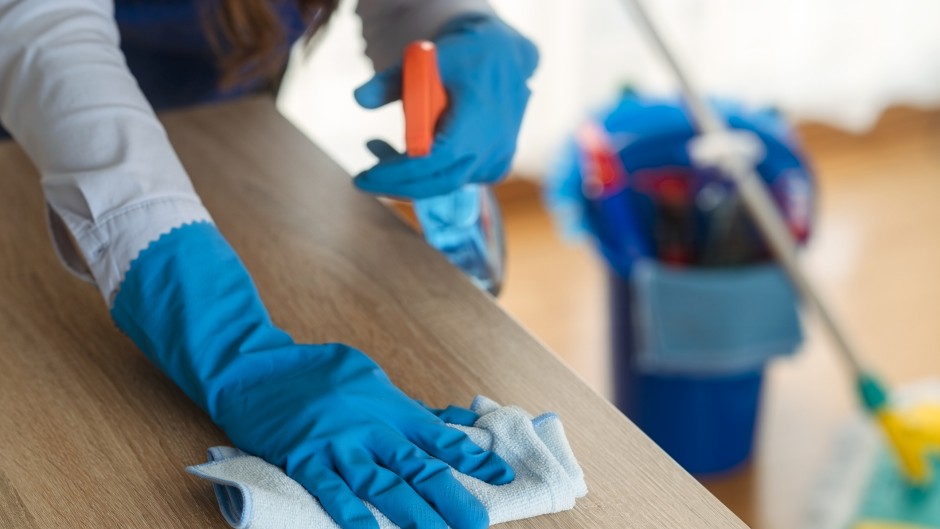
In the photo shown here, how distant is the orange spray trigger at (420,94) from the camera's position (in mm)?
889

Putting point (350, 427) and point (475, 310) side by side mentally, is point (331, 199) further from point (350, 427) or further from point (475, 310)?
point (350, 427)

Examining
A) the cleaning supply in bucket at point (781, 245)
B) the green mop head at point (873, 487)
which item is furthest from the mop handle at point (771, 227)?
the green mop head at point (873, 487)

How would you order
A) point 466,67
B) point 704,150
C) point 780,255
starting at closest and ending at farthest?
point 466,67
point 780,255
point 704,150

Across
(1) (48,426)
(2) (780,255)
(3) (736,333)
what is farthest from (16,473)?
(3) (736,333)

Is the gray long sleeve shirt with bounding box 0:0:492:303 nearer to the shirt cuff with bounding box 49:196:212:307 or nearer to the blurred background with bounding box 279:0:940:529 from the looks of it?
the shirt cuff with bounding box 49:196:212:307

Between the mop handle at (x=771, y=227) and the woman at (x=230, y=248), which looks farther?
the mop handle at (x=771, y=227)

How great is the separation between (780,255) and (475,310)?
0.76m

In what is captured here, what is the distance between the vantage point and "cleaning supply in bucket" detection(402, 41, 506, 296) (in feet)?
2.95

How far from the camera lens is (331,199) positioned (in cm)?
110

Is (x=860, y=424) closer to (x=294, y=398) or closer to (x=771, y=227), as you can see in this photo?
(x=771, y=227)

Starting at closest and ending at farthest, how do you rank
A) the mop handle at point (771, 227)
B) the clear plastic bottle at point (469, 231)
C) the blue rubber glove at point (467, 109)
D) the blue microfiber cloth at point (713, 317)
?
the blue rubber glove at point (467, 109), the clear plastic bottle at point (469, 231), the mop handle at point (771, 227), the blue microfiber cloth at point (713, 317)

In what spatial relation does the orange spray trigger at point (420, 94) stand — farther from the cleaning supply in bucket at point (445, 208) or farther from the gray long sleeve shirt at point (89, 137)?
the gray long sleeve shirt at point (89, 137)

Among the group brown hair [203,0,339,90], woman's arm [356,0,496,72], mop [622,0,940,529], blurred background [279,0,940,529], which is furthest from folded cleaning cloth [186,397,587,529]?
blurred background [279,0,940,529]

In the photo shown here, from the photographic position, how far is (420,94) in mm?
908
